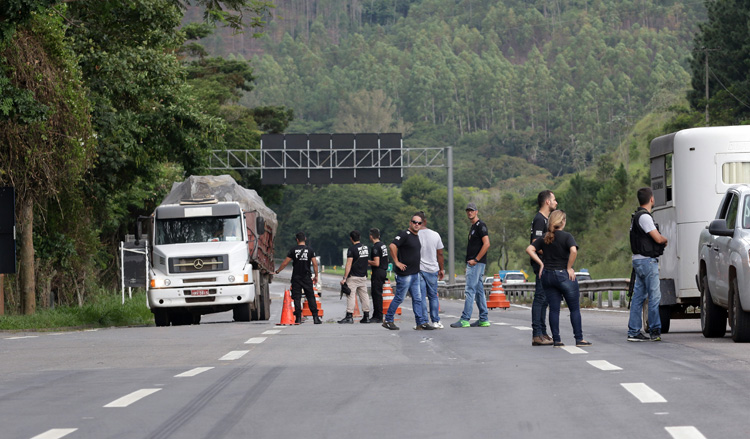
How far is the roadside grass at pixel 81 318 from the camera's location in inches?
986

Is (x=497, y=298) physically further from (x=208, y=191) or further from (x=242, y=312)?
(x=242, y=312)

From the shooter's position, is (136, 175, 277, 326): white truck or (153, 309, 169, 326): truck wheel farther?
(153, 309, 169, 326): truck wheel

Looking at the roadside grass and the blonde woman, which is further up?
the blonde woman

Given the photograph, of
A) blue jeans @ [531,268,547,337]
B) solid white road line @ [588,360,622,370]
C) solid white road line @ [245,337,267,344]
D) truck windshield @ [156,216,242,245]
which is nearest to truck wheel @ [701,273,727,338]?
blue jeans @ [531,268,547,337]

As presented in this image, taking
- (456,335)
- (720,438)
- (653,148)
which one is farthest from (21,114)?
(720,438)

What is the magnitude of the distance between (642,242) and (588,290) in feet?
70.8

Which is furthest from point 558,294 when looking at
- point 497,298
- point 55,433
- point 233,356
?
point 497,298

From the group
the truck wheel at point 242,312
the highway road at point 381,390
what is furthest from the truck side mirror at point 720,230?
the truck wheel at point 242,312

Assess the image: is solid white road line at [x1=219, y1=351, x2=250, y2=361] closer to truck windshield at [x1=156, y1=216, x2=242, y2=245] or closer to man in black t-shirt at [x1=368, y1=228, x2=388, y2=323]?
man in black t-shirt at [x1=368, y1=228, x2=388, y2=323]

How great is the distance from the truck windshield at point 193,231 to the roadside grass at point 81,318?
2.19 metres

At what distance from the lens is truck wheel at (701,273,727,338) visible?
55.7 feet

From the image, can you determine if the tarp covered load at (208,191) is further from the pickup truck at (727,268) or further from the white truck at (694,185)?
the pickup truck at (727,268)

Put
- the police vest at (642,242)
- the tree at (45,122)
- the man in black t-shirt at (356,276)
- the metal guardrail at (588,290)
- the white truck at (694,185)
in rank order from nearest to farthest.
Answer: the police vest at (642,242) → the white truck at (694,185) → the tree at (45,122) → the man in black t-shirt at (356,276) → the metal guardrail at (588,290)

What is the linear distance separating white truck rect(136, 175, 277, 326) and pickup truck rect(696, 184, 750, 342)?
12.1m
